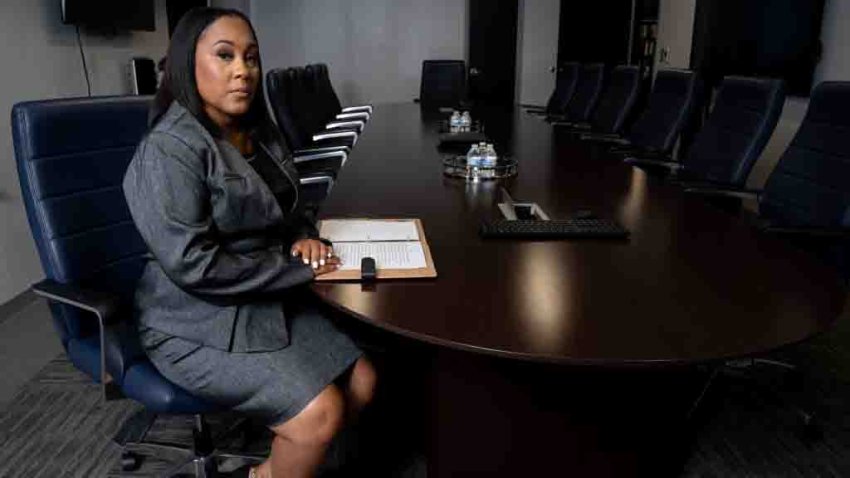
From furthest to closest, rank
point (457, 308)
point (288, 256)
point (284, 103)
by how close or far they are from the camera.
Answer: point (284, 103), point (288, 256), point (457, 308)

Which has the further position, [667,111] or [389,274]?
[667,111]

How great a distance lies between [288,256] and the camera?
143 cm

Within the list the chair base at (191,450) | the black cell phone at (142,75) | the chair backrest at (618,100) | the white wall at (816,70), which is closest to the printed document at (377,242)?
the chair base at (191,450)

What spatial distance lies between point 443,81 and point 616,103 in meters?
2.14

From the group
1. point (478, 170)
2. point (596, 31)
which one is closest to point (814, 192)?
point (478, 170)

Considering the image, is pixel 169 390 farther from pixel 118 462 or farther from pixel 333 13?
pixel 333 13

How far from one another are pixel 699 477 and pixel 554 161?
1296mm

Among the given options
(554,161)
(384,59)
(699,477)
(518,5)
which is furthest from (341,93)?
(699,477)

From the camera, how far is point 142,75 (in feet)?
13.5

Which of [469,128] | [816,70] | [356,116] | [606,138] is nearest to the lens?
[469,128]

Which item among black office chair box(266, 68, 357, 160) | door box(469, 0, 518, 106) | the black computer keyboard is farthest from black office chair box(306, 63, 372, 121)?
the black computer keyboard

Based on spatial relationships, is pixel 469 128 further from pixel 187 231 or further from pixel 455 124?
pixel 187 231

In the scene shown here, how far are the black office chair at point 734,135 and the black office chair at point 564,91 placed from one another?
2530 millimetres

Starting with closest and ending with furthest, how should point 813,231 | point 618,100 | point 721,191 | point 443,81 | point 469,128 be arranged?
point 813,231, point 721,191, point 469,128, point 618,100, point 443,81
